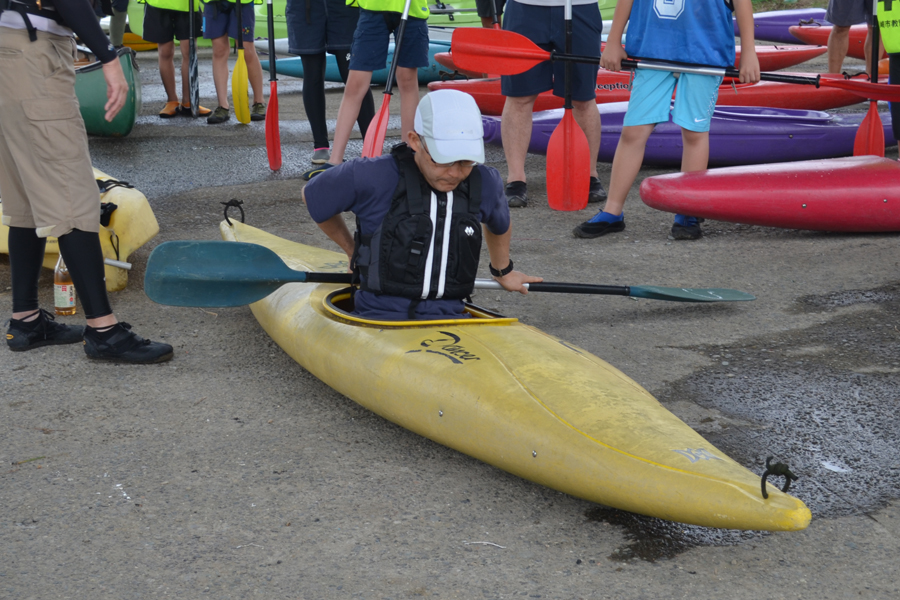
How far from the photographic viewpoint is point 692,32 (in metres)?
4.11

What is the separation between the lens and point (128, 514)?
2105mm


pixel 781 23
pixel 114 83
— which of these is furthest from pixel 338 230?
pixel 781 23

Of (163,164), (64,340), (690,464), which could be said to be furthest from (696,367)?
(163,164)

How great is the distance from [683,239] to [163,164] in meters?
3.43

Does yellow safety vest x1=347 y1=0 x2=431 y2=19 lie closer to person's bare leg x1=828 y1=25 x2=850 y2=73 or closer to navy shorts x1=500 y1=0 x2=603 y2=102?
navy shorts x1=500 y1=0 x2=603 y2=102

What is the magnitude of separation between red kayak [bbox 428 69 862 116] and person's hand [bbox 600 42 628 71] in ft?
7.95

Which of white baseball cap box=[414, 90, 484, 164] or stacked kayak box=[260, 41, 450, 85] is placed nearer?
white baseball cap box=[414, 90, 484, 164]

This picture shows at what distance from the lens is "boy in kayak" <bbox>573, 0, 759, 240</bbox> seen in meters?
4.11

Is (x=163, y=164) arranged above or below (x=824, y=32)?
below

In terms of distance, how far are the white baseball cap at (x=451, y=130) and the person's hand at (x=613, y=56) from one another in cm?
189

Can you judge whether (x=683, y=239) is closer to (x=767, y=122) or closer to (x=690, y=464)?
(x=767, y=122)

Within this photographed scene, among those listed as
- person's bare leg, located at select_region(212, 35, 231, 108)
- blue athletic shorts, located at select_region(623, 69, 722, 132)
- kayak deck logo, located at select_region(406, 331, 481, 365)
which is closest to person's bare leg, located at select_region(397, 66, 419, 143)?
blue athletic shorts, located at select_region(623, 69, 722, 132)

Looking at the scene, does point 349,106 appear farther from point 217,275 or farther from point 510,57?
point 217,275

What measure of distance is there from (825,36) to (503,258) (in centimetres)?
854
